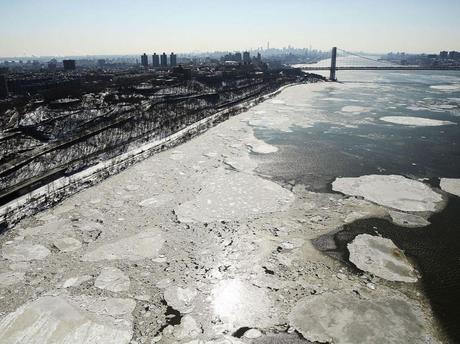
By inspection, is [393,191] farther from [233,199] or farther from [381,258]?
[233,199]

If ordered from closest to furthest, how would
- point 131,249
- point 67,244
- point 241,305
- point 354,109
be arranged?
point 241,305 < point 131,249 < point 67,244 < point 354,109

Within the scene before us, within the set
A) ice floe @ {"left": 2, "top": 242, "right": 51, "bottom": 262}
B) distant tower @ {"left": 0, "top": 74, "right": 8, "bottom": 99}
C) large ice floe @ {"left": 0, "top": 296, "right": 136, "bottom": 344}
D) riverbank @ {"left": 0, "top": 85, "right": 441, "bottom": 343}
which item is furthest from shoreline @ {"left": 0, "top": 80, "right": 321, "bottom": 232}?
distant tower @ {"left": 0, "top": 74, "right": 8, "bottom": 99}

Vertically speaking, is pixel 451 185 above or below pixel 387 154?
below

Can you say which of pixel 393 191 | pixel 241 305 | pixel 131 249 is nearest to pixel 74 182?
pixel 131 249

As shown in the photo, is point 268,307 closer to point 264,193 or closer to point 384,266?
point 384,266

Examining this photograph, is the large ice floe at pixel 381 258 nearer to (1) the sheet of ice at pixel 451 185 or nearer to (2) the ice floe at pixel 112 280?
(1) the sheet of ice at pixel 451 185

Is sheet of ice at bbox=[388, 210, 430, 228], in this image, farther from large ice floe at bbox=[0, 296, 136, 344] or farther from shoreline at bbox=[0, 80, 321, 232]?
shoreline at bbox=[0, 80, 321, 232]

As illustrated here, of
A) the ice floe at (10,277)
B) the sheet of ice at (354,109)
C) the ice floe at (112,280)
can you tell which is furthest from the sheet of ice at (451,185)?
the sheet of ice at (354,109)
